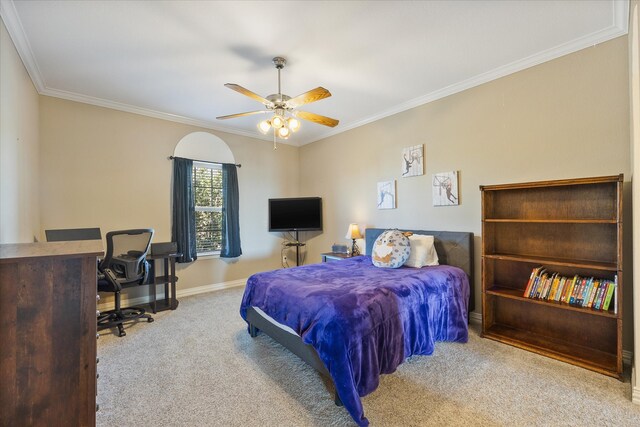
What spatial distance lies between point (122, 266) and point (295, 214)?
2717mm

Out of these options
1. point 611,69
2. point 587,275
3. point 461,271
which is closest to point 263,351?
point 461,271

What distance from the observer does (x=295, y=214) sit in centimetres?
511

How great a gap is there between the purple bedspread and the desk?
147 cm

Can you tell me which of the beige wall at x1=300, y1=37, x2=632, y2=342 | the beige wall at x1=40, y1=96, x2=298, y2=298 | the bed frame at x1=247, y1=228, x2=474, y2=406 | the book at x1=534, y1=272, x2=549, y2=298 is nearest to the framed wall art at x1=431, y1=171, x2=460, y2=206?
the beige wall at x1=300, y1=37, x2=632, y2=342

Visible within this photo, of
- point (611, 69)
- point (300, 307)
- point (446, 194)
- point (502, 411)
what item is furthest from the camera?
point (446, 194)

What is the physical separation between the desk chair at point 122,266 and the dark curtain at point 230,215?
4.73 ft

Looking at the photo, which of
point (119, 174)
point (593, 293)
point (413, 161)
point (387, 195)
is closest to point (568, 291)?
point (593, 293)

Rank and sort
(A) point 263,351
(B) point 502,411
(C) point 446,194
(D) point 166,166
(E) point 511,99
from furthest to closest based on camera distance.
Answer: (D) point 166,166 < (C) point 446,194 < (E) point 511,99 < (A) point 263,351 < (B) point 502,411

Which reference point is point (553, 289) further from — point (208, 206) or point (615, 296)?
point (208, 206)

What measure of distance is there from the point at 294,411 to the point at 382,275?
1336 mm

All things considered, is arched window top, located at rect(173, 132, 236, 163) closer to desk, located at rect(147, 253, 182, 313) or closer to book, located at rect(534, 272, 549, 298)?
desk, located at rect(147, 253, 182, 313)

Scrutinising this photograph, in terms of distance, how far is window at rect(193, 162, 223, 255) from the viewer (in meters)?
4.50

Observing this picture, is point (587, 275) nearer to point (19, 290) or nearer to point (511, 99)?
point (511, 99)

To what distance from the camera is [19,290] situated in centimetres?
110
